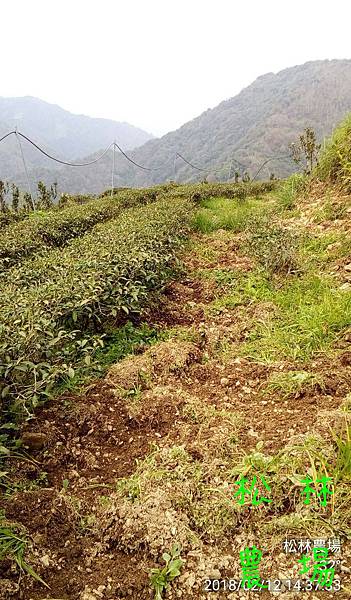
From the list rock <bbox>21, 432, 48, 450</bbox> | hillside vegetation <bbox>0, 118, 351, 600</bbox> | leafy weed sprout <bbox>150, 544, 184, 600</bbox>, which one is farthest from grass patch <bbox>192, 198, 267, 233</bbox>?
leafy weed sprout <bbox>150, 544, 184, 600</bbox>

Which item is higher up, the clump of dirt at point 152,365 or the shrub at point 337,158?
the shrub at point 337,158

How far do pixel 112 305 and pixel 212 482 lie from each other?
1844 millimetres

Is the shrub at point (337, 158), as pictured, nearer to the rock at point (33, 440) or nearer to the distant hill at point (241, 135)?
the rock at point (33, 440)

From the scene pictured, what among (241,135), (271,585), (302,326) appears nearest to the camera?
(271,585)

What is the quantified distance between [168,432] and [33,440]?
2.45ft

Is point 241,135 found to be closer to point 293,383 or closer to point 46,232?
point 46,232

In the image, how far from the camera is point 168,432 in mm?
2373

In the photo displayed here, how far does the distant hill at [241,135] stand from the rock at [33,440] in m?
48.4

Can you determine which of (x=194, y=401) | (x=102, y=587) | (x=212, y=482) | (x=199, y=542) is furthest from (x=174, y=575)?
(x=194, y=401)

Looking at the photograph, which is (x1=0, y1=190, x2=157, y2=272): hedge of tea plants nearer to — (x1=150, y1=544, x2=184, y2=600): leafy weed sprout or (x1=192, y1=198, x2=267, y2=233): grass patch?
(x1=192, y1=198, x2=267, y2=233): grass patch

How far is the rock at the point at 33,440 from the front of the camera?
7.16 feet

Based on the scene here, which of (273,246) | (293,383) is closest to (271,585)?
(293,383)

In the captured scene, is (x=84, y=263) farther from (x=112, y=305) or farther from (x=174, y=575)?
(x=174, y=575)

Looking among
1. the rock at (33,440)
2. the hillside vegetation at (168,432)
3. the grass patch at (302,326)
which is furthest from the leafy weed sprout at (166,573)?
the grass patch at (302,326)
